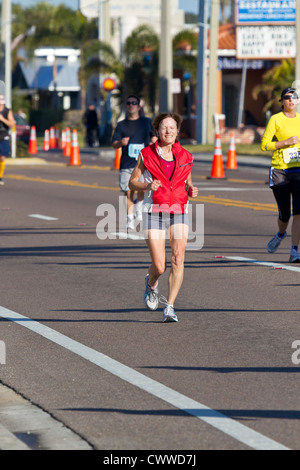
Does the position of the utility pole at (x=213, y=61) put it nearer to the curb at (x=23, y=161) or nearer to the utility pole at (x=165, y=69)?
the utility pole at (x=165, y=69)

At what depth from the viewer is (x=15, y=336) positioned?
8.38 metres

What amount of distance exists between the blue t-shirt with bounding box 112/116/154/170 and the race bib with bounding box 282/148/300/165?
4505 millimetres

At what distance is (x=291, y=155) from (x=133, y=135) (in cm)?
464

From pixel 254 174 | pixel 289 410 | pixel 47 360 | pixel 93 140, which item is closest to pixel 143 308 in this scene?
pixel 47 360

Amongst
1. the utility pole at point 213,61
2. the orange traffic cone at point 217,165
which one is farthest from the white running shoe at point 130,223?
the utility pole at point 213,61

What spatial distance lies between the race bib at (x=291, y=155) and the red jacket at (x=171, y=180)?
3516 mm

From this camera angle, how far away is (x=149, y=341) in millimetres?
8203

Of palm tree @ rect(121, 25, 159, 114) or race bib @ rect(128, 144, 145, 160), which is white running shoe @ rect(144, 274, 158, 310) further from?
palm tree @ rect(121, 25, 159, 114)

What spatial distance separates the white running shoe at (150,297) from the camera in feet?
Answer: 30.9

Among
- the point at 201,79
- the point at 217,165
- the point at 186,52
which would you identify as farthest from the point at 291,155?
the point at 186,52

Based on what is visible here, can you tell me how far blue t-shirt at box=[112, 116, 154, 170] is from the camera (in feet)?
54.2
